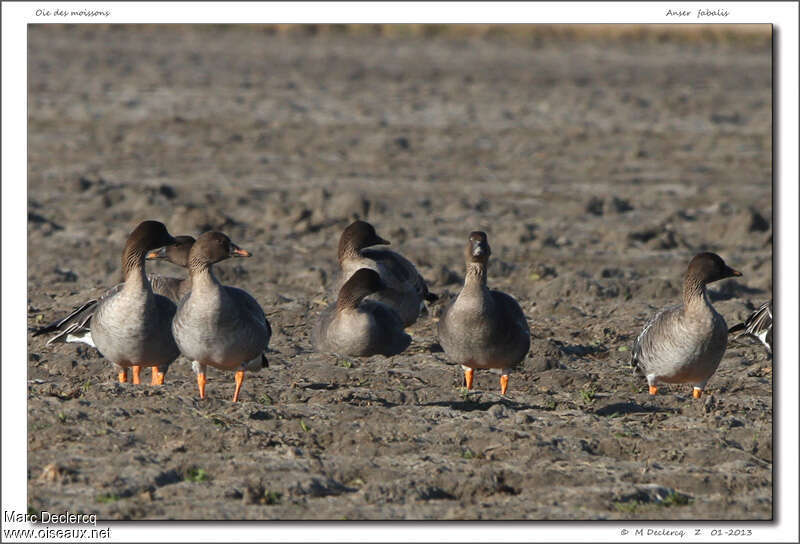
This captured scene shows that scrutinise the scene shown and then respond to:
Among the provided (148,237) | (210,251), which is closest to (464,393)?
(210,251)

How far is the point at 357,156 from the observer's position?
72.0ft

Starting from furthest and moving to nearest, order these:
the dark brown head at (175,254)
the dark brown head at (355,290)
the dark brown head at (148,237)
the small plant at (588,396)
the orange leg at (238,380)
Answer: the dark brown head at (175,254), the dark brown head at (355,290), the dark brown head at (148,237), the small plant at (588,396), the orange leg at (238,380)

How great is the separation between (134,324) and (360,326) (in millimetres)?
2095

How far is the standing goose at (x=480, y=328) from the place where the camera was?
967 cm

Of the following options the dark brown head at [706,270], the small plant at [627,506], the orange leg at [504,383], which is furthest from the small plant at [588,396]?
the small plant at [627,506]

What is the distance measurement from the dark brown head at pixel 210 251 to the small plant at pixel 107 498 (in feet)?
8.36

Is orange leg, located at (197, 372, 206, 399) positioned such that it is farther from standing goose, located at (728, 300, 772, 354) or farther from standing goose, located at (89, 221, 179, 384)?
standing goose, located at (728, 300, 772, 354)

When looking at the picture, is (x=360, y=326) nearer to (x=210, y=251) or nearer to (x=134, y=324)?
(x=210, y=251)

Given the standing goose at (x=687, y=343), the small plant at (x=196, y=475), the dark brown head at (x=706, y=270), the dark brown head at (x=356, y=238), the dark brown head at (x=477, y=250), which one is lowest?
the small plant at (x=196, y=475)

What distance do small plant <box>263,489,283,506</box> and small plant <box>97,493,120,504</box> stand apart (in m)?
0.84

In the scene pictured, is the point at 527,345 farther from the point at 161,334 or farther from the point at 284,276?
the point at 284,276

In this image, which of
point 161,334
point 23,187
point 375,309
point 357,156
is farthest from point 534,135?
point 23,187

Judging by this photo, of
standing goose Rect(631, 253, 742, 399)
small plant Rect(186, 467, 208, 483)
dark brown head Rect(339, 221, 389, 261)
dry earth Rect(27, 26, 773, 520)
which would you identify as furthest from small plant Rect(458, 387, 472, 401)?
dark brown head Rect(339, 221, 389, 261)

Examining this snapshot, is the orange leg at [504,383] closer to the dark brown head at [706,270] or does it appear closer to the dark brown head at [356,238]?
the dark brown head at [706,270]
